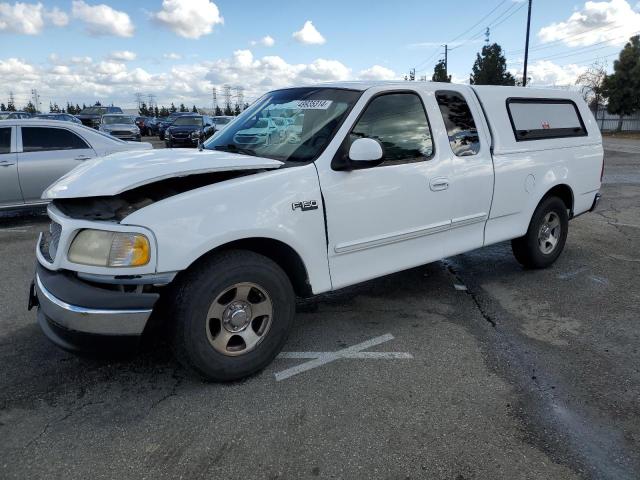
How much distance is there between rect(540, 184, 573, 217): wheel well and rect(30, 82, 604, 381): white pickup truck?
542 mm

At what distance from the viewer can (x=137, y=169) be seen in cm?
309

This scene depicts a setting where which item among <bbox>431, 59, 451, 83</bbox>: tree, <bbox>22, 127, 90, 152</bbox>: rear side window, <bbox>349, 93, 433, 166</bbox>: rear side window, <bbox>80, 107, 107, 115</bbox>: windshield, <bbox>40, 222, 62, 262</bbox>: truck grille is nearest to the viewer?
<bbox>40, 222, 62, 262</bbox>: truck grille

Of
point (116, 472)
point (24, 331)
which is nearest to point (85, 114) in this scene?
point (24, 331)

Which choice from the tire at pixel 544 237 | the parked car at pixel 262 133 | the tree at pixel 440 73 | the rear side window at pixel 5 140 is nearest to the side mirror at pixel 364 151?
the parked car at pixel 262 133

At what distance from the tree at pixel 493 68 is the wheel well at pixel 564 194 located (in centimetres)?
4507

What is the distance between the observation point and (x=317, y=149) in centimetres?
350

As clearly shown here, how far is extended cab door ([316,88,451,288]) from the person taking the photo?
11.5ft

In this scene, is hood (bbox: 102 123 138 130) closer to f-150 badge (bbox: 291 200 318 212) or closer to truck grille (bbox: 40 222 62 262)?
truck grille (bbox: 40 222 62 262)

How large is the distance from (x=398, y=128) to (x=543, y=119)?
217cm

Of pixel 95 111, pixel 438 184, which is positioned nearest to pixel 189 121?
pixel 95 111

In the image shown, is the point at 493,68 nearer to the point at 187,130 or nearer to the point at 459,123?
the point at 187,130

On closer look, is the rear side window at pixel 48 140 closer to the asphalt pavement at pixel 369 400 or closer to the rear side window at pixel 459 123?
the asphalt pavement at pixel 369 400

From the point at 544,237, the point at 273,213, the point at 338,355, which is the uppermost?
the point at 273,213

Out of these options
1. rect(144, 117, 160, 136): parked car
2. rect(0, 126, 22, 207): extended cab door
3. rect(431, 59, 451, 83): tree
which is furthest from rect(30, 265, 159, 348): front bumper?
rect(431, 59, 451, 83): tree
